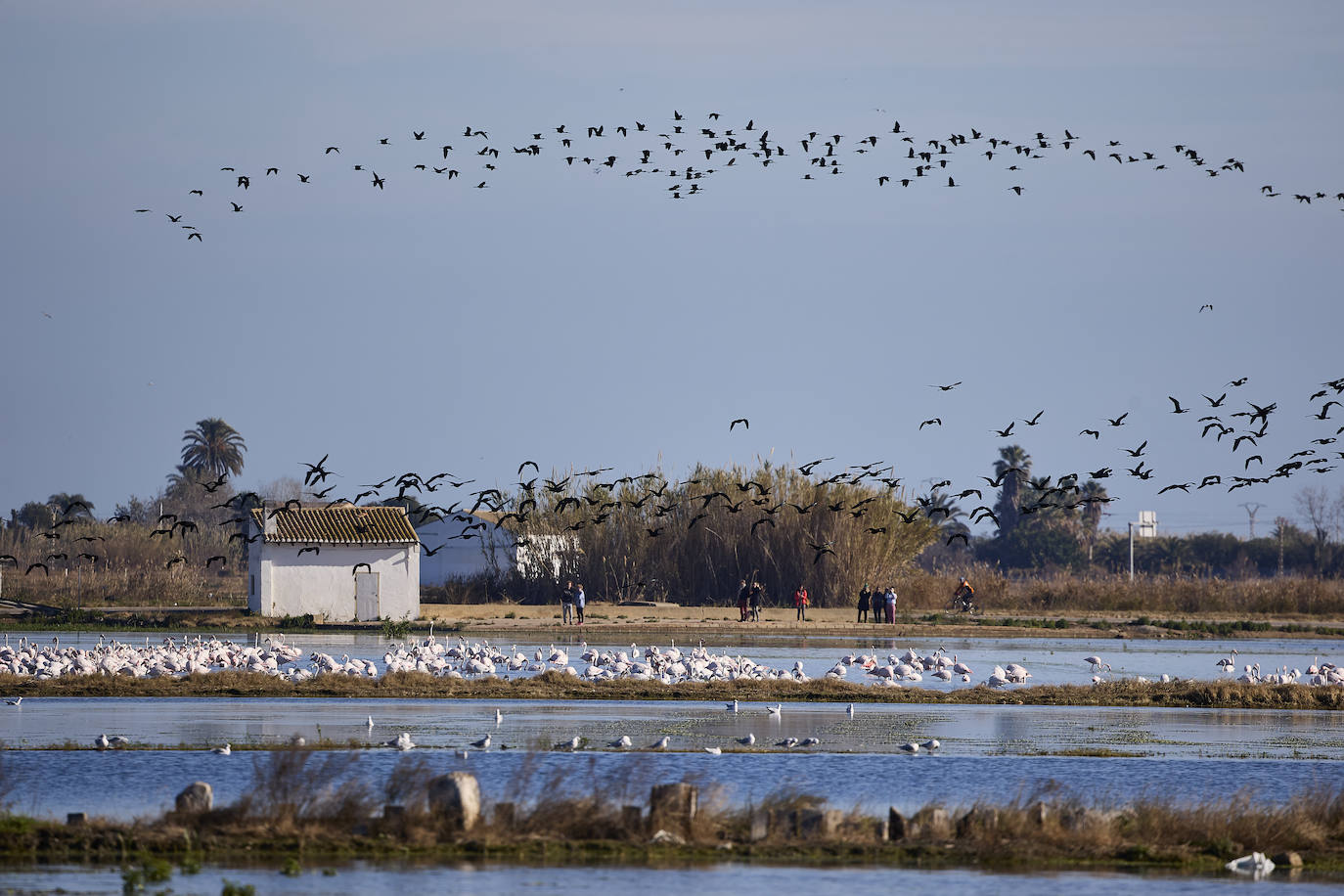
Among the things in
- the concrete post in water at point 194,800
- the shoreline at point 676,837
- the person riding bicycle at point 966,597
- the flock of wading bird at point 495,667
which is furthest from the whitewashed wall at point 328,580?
the concrete post in water at point 194,800

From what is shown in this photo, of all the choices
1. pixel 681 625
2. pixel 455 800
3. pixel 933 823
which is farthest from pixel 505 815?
pixel 681 625

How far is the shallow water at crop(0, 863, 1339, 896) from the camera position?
15.7 meters

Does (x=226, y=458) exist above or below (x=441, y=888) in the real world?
above

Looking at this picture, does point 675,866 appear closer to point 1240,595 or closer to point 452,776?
point 452,776

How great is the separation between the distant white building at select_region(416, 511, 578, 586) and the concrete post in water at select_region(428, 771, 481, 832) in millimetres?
46936

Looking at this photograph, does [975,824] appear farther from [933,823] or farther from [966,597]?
[966,597]

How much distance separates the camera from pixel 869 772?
24484 mm

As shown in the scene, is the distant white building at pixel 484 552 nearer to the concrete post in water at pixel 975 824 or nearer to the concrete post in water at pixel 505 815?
the concrete post in water at pixel 505 815

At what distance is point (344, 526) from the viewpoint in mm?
60312

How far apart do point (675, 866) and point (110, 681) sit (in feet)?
67.0

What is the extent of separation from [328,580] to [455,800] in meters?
42.2

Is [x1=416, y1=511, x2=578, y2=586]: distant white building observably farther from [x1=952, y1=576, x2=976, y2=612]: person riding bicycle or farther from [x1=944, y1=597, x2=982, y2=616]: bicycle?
[x1=952, y1=576, x2=976, y2=612]: person riding bicycle

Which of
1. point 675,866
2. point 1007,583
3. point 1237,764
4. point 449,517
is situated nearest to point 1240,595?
point 1007,583

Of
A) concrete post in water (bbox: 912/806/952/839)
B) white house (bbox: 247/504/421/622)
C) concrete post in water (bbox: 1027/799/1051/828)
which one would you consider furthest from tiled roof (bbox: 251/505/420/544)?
concrete post in water (bbox: 1027/799/1051/828)
